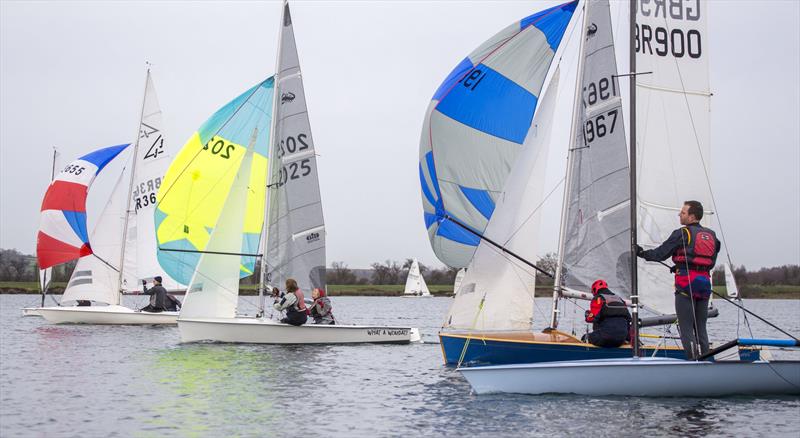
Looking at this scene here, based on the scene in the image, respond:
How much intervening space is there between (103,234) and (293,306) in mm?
12611

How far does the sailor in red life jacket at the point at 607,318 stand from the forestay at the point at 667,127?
31.2 inches

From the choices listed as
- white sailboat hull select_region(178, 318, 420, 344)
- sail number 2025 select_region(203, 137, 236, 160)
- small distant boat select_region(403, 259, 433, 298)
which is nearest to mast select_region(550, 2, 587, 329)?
white sailboat hull select_region(178, 318, 420, 344)

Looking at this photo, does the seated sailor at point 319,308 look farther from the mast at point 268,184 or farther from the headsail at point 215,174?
the headsail at point 215,174

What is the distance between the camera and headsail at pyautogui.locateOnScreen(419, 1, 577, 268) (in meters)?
17.2

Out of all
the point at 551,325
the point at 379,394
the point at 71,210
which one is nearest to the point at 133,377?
the point at 379,394

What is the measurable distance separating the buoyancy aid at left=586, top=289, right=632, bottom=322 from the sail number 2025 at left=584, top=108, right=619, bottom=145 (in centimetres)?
234

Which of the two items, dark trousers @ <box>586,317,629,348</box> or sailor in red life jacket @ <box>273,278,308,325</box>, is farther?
sailor in red life jacket @ <box>273,278,308,325</box>

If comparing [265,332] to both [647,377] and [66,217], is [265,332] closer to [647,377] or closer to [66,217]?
[647,377]

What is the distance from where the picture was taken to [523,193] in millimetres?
15641

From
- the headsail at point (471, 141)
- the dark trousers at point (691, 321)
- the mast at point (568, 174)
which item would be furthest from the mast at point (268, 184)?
the dark trousers at point (691, 321)

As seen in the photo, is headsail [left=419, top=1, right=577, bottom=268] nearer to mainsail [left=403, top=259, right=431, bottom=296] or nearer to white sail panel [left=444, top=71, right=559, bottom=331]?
white sail panel [left=444, top=71, right=559, bottom=331]

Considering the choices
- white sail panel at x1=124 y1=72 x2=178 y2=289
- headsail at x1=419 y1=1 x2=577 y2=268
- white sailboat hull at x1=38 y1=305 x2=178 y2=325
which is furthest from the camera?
white sail panel at x1=124 y1=72 x2=178 y2=289

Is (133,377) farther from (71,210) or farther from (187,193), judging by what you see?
(71,210)

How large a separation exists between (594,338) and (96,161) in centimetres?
2091
